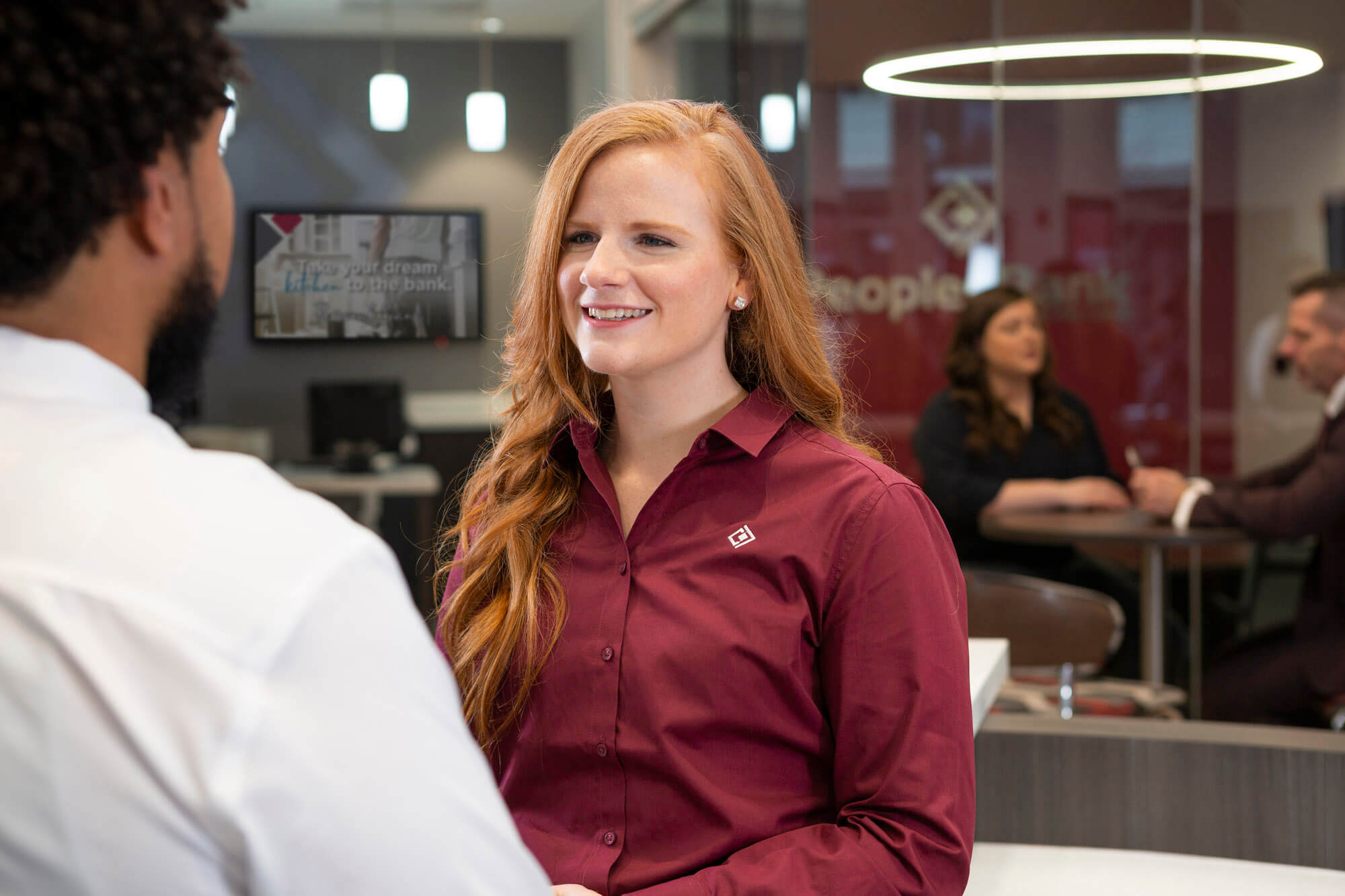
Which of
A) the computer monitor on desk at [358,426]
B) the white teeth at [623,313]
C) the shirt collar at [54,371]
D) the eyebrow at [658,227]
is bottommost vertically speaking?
the computer monitor on desk at [358,426]

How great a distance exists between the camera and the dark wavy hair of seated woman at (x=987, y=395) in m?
4.38

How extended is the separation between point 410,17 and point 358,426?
1561 millimetres

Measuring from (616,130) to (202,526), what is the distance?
95cm

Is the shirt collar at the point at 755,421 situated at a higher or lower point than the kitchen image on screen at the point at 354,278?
lower

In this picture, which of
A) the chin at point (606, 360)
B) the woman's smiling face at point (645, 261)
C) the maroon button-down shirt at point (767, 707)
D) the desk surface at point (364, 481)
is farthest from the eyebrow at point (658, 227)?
the desk surface at point (364, 481)

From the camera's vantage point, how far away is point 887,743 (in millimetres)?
→ 1253

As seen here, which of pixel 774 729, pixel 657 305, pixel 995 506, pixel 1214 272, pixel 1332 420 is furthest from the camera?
pixel 1214 272

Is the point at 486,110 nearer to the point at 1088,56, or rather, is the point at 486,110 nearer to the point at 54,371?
the point at 1088,56

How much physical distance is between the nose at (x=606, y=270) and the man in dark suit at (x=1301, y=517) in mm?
2905

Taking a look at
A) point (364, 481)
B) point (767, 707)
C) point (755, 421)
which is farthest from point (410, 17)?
point (767, 707)

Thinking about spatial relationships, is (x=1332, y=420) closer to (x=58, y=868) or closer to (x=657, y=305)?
(x=657, y=305)

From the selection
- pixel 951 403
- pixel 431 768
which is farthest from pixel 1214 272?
pixel 431 768

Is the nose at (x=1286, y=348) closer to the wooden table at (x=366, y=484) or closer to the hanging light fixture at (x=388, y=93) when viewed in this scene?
the wooden table at (x=366, y=484)

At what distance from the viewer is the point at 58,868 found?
0.59 meters
